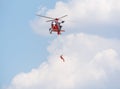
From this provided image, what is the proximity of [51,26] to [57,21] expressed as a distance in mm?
3775

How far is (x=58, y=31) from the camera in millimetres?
94438

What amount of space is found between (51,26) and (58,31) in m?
4.57

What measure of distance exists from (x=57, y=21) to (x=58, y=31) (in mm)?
6001

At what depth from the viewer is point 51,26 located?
3812 inches

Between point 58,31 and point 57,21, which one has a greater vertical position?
point 57,21

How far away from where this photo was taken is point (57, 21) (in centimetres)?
9812
